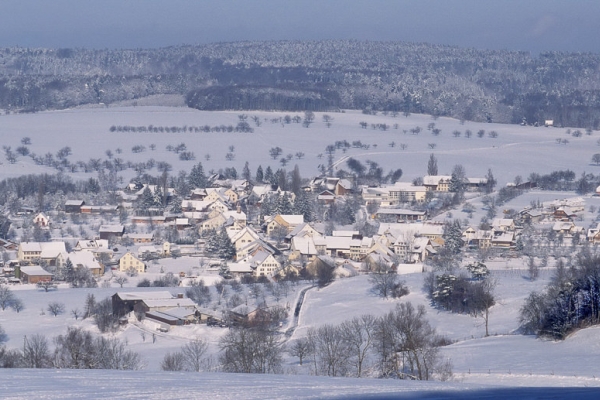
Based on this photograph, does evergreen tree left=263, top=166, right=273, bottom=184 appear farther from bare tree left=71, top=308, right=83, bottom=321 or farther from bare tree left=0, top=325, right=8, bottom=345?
bare tree left=0, top=325, right=8, bottom=345

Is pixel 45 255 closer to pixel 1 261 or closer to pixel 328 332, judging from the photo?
pixel 1 261

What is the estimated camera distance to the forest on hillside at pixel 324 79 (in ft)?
175

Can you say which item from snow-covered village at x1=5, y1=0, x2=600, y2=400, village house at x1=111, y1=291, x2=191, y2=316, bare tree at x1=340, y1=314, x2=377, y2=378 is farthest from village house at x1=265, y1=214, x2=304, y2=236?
bare tree at x1=340, y1=314, x2=377, y2=378

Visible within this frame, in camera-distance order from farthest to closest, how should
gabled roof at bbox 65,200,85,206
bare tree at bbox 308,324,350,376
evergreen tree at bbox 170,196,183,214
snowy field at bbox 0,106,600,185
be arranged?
snowy field at bbox 0,106,600,185 → evergreen tree at bbox 170,196,183,214 → gabled roof at bbox 65,200,85,206 → bare tree at bbox 308,324,350,376

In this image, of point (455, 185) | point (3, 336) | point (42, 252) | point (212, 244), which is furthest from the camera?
point (455, 185)

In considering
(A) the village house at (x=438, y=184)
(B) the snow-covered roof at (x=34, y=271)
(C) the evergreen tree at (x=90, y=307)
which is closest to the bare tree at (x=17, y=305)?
(C) the evergreen tree at (x=90, y=307)

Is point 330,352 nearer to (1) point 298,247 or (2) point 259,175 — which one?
(1) point 298,247

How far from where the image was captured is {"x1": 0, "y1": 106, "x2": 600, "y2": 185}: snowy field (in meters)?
33.9

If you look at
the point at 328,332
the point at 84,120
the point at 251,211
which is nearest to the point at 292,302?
the point at 328,332

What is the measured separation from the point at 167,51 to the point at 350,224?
235 ft

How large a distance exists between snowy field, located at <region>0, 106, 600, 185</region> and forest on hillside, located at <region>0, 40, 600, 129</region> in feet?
14.1

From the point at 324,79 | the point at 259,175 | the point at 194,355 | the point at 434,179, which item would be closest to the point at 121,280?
the point at 194,355

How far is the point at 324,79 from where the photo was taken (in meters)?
68.6

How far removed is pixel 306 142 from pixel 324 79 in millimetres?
29813
